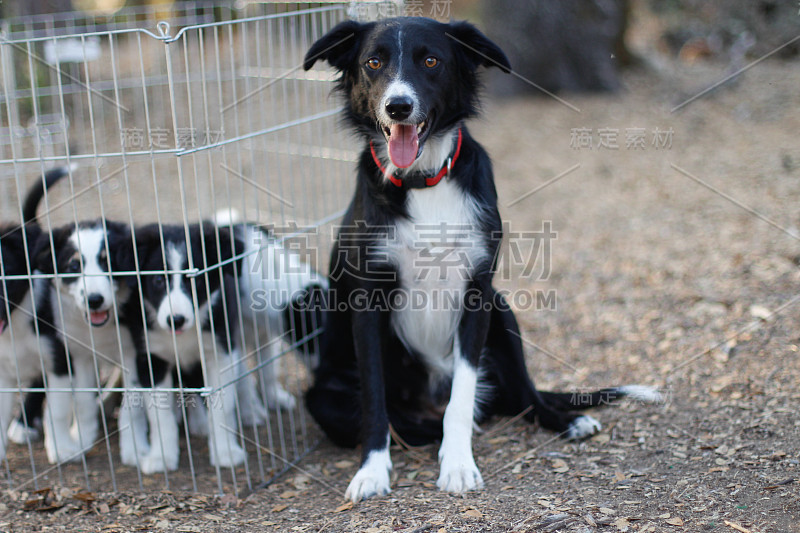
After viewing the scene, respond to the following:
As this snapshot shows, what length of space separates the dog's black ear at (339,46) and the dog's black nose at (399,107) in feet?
1.39

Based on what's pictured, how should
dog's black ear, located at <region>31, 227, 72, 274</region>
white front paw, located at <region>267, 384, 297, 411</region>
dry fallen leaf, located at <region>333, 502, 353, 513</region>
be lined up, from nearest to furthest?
dry fallen leaf, located at <region>333, 502, 353, 513</region> < dog's black ear, located at <region>31, 227, 72, 274</region> < white front paw, located at <region>267, 384, 297, 411</region>

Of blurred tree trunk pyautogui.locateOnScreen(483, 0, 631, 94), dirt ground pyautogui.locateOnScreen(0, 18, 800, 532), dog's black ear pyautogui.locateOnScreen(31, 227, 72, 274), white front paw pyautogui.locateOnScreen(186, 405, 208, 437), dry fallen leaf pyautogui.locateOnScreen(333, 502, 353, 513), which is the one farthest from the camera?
blurred tree trunk pyautogui.locateOnScreen(483, 0, 631, 94)

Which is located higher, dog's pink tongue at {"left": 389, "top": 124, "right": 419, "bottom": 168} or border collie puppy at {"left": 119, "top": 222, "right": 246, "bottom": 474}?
dog's pink tongue at {"left": 389, "top": 124, "right": 419, "bottom": 168}

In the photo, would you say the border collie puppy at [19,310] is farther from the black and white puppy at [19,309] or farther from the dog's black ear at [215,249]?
the dog's black ear at [215,249]

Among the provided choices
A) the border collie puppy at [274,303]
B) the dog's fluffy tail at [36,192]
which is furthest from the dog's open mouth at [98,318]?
the border collie puppy at [274,303]

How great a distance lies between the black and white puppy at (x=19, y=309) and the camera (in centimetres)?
279

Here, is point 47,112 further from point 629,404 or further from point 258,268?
point 629,404

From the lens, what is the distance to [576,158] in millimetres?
6578

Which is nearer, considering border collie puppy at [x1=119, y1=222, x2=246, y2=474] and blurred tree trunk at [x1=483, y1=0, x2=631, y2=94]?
border collie puppy at [x1=119, y1=222, x2=246, y2=474]

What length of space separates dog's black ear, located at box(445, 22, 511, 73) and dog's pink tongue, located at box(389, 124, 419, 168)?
396 mm

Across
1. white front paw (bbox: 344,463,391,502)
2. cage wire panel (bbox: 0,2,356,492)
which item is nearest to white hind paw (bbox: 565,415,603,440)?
white front paw (bbox: 344,463,391,502)

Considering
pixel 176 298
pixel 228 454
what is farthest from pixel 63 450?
pixel 176 298

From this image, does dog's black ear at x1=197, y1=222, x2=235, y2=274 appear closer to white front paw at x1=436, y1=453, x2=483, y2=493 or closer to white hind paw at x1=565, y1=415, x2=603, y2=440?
white front paw at x1=436, y1=453, x2=483, y2=493

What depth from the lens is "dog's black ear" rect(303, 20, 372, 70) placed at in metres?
2.65
